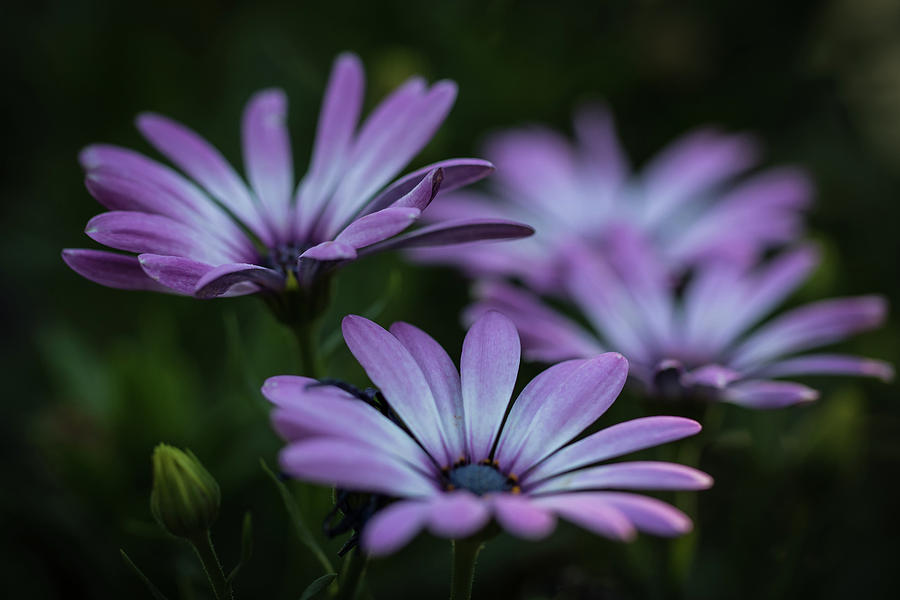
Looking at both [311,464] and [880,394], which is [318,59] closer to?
[880,394]

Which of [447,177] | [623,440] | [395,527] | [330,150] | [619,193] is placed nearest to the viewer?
[395,527]

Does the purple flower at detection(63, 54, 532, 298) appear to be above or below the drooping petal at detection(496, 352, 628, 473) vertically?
above

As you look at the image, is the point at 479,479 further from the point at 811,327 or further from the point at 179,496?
the point at 811,327

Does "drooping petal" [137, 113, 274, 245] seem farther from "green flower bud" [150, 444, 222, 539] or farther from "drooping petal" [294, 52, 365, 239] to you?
"green flower bud" [150, 444, 222, 539]

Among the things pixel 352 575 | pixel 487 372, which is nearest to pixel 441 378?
pixel 487 372

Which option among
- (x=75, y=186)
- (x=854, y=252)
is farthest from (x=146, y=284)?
(x=854, y=252)

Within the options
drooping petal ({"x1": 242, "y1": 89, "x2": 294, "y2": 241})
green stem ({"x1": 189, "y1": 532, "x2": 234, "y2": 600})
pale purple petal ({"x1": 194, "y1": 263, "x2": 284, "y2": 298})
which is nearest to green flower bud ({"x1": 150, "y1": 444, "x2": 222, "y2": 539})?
green stem ({"x1": 189, "y1": 532, "x2": 234, "y2": 600})
